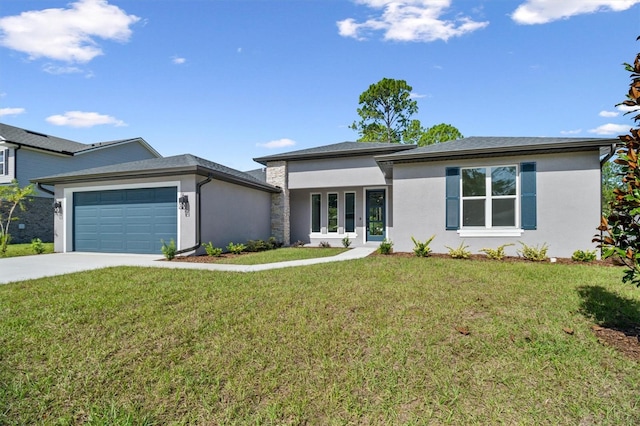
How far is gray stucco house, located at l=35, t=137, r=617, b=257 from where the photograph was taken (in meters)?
8.67

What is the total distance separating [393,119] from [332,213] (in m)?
14.6

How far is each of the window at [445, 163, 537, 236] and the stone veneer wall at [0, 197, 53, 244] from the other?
19703mm

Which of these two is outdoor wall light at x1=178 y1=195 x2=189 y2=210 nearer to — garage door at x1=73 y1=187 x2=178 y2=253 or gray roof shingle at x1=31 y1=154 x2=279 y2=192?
garage door at x1=73 y1=187 x2=178 y2=253

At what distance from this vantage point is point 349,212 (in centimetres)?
1397

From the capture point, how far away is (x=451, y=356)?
307 centimetres

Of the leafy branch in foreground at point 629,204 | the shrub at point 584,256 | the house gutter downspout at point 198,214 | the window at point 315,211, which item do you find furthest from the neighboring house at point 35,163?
the shrub at point 584,256

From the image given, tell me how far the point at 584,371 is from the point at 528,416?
1.03 metres

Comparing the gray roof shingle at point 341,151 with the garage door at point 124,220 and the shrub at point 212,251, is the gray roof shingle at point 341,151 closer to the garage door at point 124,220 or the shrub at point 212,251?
the garage door at point 124,220

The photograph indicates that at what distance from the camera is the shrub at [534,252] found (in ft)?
27.2

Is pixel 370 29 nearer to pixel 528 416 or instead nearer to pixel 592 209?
pixel 592 209

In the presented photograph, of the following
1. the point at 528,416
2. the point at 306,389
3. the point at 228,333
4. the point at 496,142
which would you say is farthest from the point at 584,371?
the point at 496,142

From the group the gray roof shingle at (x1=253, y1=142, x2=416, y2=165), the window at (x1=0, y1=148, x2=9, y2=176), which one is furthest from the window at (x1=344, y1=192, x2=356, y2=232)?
the window at (x1=0, y1=148, x2=9, y2=176)

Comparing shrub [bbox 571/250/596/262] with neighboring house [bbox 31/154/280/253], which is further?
neighboring house [bbox 31/154/280/253]

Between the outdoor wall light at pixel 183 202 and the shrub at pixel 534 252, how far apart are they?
10095 mm
